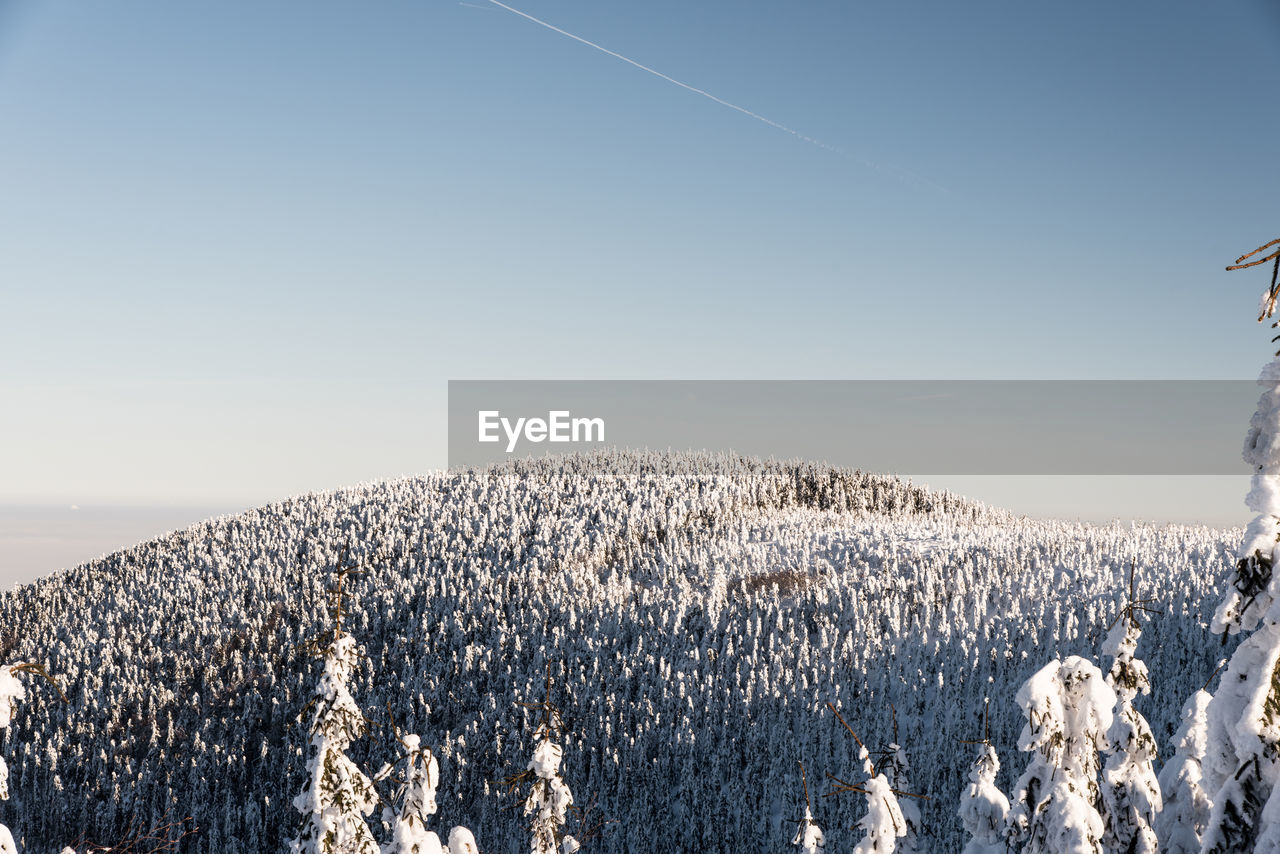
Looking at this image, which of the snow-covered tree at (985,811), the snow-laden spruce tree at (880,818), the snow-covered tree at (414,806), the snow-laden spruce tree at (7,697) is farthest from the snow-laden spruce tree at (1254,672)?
the snow-covered tree at (414,806)

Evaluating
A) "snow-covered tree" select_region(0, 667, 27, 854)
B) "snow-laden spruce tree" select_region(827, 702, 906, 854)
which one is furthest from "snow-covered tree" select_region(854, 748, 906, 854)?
"snow-covered tree" select_region(0, 667, 27, 854)

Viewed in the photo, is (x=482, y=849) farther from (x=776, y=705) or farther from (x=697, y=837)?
(x=776, y=705)

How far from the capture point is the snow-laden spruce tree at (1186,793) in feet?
57.3

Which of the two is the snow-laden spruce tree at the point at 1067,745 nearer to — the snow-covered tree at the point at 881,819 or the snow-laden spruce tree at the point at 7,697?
the snow-covered tree at the point at 881,819

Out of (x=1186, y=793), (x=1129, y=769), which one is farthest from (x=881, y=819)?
(x=1186, y=793)

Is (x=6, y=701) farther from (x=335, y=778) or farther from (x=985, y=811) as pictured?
(x=985, y=811)

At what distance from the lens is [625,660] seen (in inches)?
4798

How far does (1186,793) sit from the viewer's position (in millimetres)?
17781

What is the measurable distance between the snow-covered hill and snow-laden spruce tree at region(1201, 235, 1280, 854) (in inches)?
3524

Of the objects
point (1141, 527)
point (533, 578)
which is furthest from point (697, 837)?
point (1141, 527)

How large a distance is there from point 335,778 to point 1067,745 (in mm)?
15427

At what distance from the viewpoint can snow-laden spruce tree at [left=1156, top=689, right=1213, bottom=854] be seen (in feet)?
57.3

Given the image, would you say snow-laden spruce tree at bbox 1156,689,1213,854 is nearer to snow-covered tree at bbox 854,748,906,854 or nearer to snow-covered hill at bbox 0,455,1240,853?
snow-covered tree at bbox 854,748,906,854

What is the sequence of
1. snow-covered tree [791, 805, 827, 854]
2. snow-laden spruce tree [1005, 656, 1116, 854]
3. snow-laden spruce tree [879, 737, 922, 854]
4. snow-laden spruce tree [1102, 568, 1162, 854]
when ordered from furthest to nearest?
snow-covered tree [791, 805, 827, 854]
snow-laden spruce tree [879, 737, 922, 854]
snow-laden spruce tree [1102, 568, 1162, 854]
snow-laden spruce tree [1005, 656, 1116, 854]
